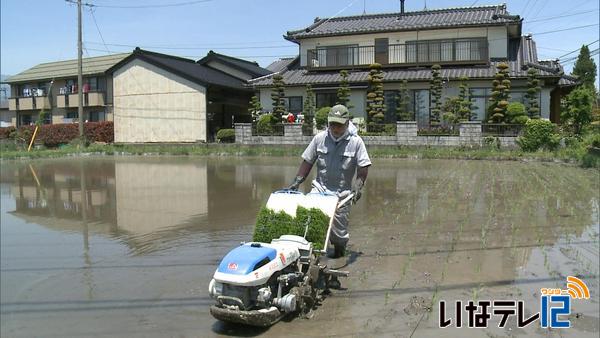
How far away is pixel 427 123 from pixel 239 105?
46.6ft

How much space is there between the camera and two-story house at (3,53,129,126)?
120 ft

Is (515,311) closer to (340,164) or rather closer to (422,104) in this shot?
(340,164)

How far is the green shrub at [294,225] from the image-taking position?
4.94 metres

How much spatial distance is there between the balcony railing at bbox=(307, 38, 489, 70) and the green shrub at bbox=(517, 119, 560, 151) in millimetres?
6687

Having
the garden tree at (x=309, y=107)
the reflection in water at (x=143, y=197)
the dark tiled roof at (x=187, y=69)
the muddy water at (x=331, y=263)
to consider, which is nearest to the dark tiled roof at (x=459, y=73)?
the garden tree at (x=309, y=107)

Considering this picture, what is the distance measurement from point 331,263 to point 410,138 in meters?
17.8

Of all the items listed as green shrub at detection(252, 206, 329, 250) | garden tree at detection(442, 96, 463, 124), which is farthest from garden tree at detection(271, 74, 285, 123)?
green shrub at detection(252, 206, 329, 250)

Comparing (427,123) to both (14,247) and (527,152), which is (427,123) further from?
(14,247)

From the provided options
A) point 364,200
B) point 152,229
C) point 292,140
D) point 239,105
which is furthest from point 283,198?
point 239,105

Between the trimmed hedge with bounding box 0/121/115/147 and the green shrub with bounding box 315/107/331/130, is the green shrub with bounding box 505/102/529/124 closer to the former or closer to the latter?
the green shrub with bounding box 315/107/331/130

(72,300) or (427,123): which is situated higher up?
(427,123)

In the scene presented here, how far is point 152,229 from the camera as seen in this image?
8.54 metres

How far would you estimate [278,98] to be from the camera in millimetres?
26656

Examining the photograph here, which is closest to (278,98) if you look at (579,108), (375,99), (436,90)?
(375,99)
